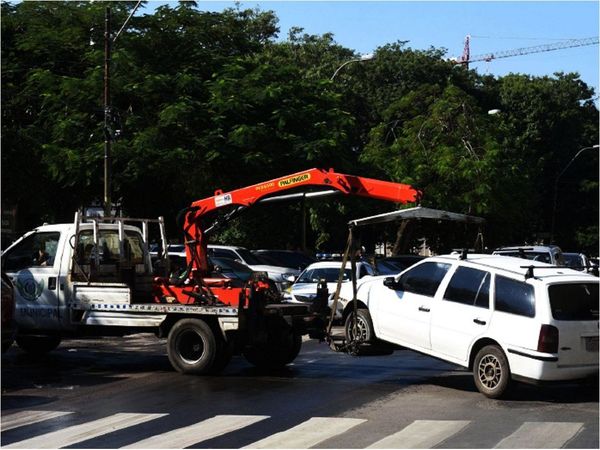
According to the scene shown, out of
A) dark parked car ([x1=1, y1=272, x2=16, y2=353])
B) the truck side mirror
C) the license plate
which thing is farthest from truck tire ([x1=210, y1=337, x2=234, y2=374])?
the license plate

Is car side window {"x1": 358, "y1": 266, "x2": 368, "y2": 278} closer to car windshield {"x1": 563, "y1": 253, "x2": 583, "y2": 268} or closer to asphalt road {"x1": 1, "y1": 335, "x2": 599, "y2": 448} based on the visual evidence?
asphalt road {"x1": 1, "y1": 335, "x2": 599, "y2": 448}

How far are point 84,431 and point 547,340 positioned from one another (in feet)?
17.4

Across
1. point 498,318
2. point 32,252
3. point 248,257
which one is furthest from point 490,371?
point 248,257

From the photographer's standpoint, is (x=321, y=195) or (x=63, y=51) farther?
(x=63, y=51)

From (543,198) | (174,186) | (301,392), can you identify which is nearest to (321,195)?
(301,392)

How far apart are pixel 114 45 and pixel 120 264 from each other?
62.7 ft

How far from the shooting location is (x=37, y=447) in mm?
9062

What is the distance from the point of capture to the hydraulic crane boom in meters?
13.5

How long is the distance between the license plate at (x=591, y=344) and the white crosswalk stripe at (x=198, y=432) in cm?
395

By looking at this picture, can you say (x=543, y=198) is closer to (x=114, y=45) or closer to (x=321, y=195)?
(x=114, y=45)

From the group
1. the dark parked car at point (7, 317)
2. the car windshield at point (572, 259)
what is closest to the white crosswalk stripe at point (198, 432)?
the dark parked car at point (7, 317)

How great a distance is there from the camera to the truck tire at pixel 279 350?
1458 cm

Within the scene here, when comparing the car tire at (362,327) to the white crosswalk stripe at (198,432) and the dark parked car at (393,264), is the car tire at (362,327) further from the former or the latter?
the dark parked car at (393,264)

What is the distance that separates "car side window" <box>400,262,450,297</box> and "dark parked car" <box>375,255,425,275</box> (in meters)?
12.8
